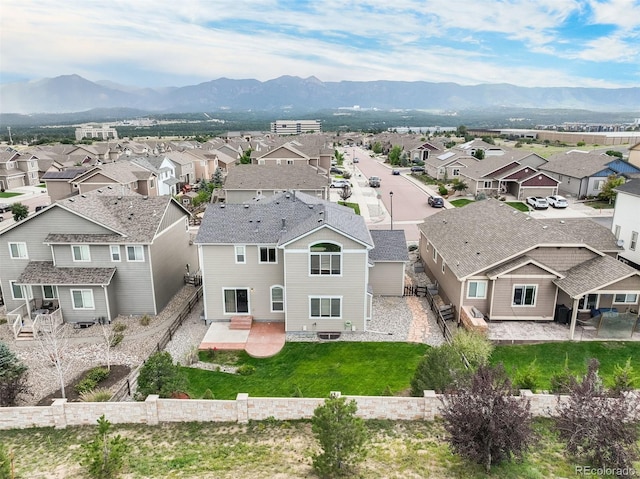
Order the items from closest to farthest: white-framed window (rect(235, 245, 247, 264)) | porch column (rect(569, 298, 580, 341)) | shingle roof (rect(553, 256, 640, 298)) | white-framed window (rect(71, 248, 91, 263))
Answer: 1. porch column (rect(569, 298, 580, 341))
2. shingle roof (rect(553, 256, 640, 298))
3. white-framed window (rect(235, 245, 247, 264))
4. white-framed window (rect(71, 248, 91, 263))

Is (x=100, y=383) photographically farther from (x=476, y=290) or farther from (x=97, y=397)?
(x=476, y=290)

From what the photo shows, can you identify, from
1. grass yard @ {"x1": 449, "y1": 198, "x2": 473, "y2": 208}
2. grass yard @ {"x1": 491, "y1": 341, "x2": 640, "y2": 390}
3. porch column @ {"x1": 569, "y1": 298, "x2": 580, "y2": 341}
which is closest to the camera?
grass yard @ {"x1": 491, "y1": 341, "x2": 640, "y2": 390}

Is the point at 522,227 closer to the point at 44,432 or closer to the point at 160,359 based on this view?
A: the point at 160,359

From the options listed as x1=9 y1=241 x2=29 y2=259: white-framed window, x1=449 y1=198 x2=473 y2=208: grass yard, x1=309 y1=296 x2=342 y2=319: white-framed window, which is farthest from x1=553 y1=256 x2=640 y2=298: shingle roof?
x1=449 y1=198 x2=473 y2=208: grass yard

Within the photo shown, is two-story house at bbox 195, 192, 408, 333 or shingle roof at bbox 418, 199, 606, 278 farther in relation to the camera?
shingle roof at bbox 418, 199, 606, 278

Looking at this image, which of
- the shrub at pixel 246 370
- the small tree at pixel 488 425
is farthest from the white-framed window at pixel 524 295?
the shrub at pixel 246 370

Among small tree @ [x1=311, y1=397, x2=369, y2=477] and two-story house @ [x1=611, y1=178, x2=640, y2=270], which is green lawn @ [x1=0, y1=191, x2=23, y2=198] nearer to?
small tree @ [x1=311, y1=397, x2=369, y2=477]

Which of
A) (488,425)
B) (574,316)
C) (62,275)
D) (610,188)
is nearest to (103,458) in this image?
(488,425)
